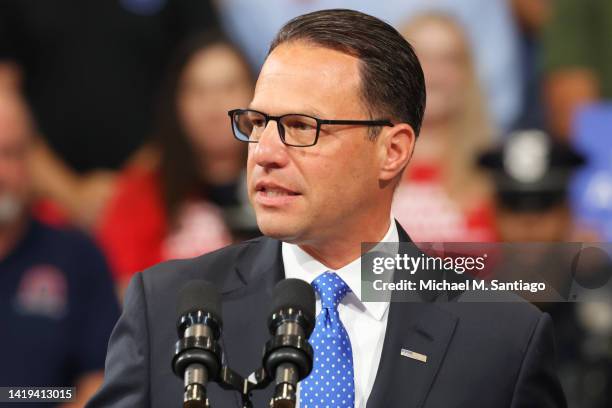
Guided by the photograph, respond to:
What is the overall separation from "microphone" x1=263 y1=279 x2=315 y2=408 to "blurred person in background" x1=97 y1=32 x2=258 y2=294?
303 centimetres

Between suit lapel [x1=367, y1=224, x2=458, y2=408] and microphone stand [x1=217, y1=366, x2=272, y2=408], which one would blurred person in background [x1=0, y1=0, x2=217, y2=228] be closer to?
suit lapel [x1=367, y1=224, x2=458, y2=408]

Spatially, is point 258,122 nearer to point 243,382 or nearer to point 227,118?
point 243,382

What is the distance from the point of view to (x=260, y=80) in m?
2.30

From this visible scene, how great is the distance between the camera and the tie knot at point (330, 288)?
7.54 feet

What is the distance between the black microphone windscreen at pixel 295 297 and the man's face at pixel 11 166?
2.58 meters

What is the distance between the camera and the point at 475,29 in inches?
207

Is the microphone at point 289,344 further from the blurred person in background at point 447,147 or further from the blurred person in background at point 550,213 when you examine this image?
the blurred person in background at point 447,147

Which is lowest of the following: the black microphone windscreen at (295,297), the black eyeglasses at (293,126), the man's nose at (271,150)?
the black microphone windscreen at (295,297)

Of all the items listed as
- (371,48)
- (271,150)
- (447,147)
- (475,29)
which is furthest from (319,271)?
(475,29)

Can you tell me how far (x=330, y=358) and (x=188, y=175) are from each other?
2909mm

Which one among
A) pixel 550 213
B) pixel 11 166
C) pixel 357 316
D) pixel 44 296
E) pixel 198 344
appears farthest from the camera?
pixel 550 213

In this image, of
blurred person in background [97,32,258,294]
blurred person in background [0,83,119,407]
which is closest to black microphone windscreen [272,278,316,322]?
blurred person in background [0,83,119,407]

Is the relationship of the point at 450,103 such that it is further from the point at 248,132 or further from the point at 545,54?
the point at 248,132

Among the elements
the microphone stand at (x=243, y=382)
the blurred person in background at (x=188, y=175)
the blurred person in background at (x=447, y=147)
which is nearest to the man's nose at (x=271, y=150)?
the microphone stand at (x=243, y=382)
